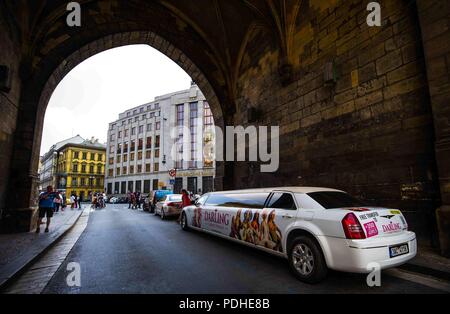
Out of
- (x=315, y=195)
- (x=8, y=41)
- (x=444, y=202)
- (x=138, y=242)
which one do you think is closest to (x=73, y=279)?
(x=138, y=242)

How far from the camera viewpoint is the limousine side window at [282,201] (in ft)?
13.8

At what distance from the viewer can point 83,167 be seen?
61750mm

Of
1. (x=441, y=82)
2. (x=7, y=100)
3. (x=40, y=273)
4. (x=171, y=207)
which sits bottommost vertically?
(x=40, y=273)

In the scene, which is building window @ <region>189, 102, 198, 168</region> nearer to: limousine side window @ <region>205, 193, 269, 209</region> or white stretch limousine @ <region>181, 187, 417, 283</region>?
limousine side window @ <region>205, 193, 269, 209</region>

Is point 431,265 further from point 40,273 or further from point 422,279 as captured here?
point 40,273

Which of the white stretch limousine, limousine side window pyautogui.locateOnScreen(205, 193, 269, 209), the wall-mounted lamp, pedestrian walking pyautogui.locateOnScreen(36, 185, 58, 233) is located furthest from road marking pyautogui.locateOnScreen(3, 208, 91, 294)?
the wall-mounted lamp

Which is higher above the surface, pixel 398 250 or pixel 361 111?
pixel 361 111

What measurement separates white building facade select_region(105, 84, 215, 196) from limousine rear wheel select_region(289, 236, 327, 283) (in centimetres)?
3579

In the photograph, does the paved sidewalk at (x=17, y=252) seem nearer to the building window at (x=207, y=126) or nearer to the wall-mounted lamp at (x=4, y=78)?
the wall-mounted lamp at (x=4, y=78)

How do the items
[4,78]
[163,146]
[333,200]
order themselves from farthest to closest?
[163,146] < [4,78] < [333,200]

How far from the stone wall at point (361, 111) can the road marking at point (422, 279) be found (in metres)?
1.70

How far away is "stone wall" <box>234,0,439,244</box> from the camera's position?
5129 millimetres

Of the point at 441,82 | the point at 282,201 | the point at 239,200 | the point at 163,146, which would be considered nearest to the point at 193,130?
the point at 163,146

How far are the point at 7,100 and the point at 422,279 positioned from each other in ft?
36.4
